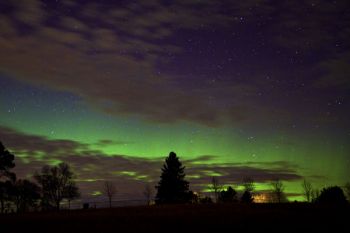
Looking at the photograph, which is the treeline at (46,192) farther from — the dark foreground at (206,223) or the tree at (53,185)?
the dark foreground at (206,223)

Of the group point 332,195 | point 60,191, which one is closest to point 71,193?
point 60,191

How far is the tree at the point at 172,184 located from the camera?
81.3 meters

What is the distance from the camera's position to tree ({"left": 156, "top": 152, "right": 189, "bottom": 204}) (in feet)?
267

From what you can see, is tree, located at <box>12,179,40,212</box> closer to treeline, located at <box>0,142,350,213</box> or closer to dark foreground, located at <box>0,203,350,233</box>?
treeline, located at <box>0,142,350,213</box>

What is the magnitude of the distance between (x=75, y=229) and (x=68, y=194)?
70.9m

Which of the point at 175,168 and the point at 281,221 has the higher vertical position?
the point at 175,168

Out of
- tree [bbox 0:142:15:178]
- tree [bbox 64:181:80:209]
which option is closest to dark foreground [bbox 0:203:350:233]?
tree [bbox 0:142:15:178]

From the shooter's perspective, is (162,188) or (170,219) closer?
(170,219)

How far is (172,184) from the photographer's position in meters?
82.6

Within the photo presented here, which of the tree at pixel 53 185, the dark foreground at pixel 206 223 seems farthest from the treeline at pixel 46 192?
the dark foreground at pixel 206 223

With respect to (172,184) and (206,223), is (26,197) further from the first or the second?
(206,223)

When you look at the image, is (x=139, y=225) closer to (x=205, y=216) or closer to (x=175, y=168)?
(x=205, y=216)

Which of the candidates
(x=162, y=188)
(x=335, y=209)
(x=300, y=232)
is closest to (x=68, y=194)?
(x=162, y=188)

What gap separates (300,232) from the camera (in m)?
27.0
